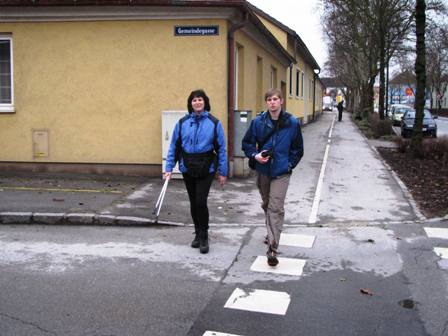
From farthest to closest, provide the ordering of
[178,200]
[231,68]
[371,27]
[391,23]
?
[371,27] → [391,23] → [231,68] → [178,200]

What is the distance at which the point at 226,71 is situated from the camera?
11.3 meters

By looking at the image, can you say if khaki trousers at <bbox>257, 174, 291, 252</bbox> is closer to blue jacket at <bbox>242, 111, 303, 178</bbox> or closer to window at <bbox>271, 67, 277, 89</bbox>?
blue jacket at <bbox>242, 111, 303, 178</bbox>

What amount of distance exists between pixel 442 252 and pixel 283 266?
79.2 inches

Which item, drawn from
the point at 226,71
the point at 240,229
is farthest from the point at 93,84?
the point at 240,229

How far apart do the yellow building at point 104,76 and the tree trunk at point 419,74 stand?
641 cm

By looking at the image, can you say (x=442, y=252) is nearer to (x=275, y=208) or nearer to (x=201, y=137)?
(x=275, y=208)

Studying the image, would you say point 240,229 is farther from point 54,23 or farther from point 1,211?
point 54,23

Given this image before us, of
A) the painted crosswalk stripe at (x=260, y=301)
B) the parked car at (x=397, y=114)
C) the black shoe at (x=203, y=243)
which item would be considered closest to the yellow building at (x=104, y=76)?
the black shoe at (x=203, y=243)

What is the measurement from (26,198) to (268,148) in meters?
4.93

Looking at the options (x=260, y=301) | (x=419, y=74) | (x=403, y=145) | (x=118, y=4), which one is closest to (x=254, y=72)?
(x=419, y=74)

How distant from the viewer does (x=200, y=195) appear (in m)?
6.49

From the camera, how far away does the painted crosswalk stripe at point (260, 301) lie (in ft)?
15.5

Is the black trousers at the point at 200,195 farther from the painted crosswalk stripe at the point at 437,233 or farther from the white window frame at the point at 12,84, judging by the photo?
the white window frame at the point at 12,84

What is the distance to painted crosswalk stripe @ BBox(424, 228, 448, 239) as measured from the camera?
7359mm
